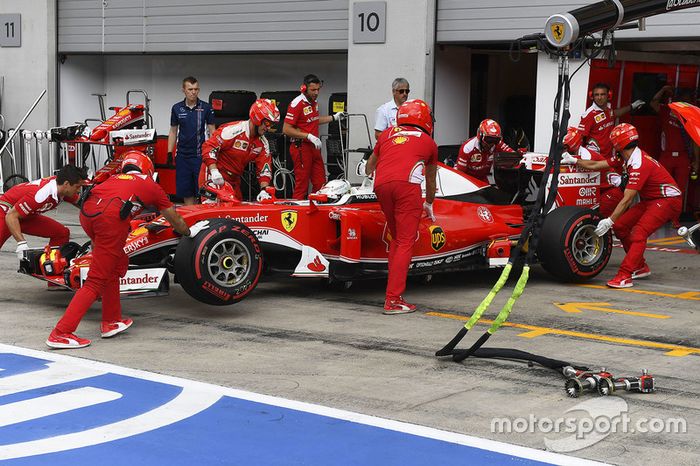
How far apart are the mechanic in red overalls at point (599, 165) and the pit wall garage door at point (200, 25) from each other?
6.06 m

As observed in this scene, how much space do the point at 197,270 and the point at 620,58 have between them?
8457 millimetres

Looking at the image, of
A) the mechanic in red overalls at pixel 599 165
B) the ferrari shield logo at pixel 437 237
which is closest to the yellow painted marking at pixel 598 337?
the ferrari shield logo at pixel 437 237

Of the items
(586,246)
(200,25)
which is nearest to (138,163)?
(586,246)

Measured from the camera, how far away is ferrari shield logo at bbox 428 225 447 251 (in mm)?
9922

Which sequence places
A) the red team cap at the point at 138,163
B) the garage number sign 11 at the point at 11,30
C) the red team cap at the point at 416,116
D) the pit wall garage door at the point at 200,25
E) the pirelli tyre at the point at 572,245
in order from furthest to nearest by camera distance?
the garage number sign 11 at the point at 11,30, the pit wall garage door at the point at 200,25, the pirelli tyre at the point at 572,245, the red team cap at the point at 416,116, the red team cap at the point at 138,163

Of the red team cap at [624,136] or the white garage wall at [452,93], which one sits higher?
the white garage wall at [452,93]

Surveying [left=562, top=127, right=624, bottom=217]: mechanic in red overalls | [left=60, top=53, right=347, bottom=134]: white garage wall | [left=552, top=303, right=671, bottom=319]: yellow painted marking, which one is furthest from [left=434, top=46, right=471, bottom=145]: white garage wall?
[left=552, top=303, right=671, bottom=319]: yellow painted marking

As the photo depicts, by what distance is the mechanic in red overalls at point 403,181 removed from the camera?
926 cm

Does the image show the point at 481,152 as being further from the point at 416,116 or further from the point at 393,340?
the point at 393,340

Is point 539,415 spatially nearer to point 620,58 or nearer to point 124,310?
point 124,310

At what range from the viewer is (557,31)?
271 inches

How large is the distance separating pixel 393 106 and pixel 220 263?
5.66 metres

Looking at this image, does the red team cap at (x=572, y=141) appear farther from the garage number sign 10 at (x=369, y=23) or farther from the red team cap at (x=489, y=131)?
the garage number sign 10 at (x=369, y=23)

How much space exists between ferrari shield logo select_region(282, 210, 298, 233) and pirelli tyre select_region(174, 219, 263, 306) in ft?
1.98
